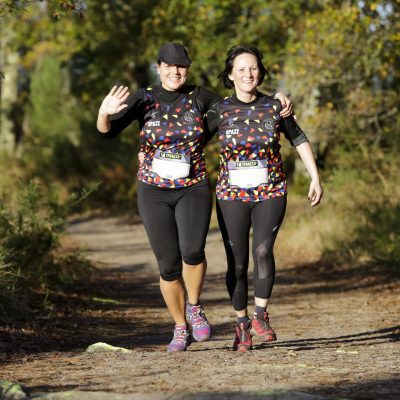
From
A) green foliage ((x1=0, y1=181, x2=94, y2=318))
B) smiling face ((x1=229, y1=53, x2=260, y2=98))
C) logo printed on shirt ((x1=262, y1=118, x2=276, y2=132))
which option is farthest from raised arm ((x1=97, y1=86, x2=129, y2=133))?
green foliage ((x1=0, y1=181, x2=94, y2=318))

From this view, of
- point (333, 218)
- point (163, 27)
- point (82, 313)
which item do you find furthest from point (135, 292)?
point (163, 27)

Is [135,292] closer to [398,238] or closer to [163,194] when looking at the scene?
[398,238]

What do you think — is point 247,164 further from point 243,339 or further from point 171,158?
point 243,339

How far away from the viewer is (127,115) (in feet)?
21.8

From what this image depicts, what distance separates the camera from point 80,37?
Answer: 23.2 metres

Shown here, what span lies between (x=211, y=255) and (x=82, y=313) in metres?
6.06

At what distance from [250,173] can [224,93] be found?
13.5 m

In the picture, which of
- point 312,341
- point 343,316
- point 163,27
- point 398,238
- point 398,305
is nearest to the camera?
point 312,341

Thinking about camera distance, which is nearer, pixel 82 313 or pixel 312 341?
pixel 312 341

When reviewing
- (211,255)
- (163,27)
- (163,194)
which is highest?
(163,27)

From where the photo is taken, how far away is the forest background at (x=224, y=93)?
10.7m

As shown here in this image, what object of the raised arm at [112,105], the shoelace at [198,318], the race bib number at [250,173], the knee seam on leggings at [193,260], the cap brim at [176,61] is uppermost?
the cap brim at [176,61]

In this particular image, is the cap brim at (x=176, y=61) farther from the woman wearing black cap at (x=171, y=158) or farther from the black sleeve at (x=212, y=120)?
the black sleeve at (x=212, y=120)

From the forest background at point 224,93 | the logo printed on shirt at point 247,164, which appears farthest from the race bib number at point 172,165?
the forest background at point 224,93
